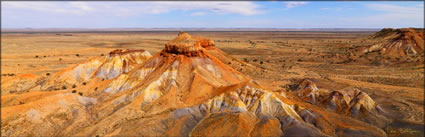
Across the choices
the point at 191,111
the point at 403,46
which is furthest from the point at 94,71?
the point at 403,46

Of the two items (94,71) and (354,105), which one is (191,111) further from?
(94,71)

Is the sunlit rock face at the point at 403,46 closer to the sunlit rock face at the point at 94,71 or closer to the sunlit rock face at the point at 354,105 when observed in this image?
the sunlit rock face at the point at 354,105

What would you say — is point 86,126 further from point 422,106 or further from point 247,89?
point 422,106

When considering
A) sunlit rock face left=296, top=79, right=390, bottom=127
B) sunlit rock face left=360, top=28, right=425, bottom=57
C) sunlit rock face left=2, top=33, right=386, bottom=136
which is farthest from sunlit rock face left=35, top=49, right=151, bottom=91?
sunlit rock face left=360, top=28, right=425, bottom=57

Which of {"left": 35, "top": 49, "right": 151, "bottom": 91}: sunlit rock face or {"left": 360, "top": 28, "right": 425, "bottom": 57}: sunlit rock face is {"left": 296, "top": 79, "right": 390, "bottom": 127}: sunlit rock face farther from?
{"left": 360, "top": 28, "right": 425, "bottom": 57}: sunlit rock face

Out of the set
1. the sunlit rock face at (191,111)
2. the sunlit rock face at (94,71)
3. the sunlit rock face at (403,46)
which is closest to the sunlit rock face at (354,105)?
the sunlit rock face at (191,111)

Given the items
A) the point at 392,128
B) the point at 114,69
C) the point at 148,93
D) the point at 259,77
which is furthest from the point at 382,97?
the point at 114,69

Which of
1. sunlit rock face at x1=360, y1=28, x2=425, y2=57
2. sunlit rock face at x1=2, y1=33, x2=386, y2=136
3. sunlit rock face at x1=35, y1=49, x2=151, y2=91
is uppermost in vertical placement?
sunlit rock face at x1=360, y1=28, x2=425, y2=57
